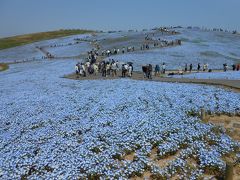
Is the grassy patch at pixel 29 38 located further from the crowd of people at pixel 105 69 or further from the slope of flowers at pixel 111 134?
the slope of flowers at pixel 111 134

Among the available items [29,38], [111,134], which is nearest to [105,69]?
[111,134]

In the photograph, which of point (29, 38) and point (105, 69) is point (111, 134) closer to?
point (105, 69)

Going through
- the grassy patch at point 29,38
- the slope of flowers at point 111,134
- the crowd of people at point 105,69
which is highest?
the slope of flowers at point 111,134

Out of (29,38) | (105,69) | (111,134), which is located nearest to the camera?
(111,134)

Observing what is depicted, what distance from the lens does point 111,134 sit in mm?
20562

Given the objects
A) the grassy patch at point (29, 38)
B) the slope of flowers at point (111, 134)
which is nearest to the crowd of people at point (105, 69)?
the slope of flowers at point (111, 134)

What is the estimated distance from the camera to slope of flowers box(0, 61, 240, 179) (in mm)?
17938

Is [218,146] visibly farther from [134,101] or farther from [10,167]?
[10,167]

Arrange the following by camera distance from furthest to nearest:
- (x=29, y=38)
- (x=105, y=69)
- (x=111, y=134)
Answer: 1. (x=29, y=38)
2. (x=105, y=69)
3. (x=111, y=134)

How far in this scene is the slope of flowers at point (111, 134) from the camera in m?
17.9

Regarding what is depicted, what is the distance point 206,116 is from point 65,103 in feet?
31.9

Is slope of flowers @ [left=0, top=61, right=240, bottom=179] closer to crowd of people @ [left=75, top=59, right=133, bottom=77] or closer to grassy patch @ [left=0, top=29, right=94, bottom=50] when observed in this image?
crowd of people @ [left=75, top=59, right=133, bottom=77]

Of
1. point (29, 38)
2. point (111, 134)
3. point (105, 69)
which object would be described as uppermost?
point (111, 134)

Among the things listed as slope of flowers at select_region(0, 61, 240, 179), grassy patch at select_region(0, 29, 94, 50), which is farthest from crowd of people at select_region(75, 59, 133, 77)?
grassy patch at select_region(0, 29, 94, 50)
